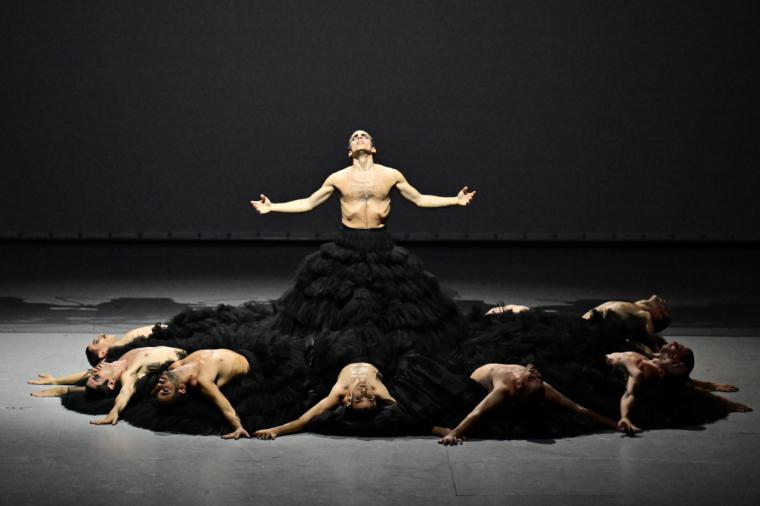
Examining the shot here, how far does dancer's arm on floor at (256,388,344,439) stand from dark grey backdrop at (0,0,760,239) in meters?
7.60

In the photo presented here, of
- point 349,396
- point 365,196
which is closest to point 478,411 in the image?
point 349,396

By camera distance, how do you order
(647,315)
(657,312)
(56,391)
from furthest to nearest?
(657,312), (647,315), (56,391)

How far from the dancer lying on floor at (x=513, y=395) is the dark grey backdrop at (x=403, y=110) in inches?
298

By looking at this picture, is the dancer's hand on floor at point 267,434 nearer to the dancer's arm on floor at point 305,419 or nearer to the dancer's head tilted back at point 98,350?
the dancer's arm on floor at point 305,419

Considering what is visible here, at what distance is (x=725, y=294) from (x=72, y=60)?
7.85 m

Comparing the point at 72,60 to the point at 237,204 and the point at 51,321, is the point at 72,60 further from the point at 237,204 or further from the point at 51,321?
the point at 51,321

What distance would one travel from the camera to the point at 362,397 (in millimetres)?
5480

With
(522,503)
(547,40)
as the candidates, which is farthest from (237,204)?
(522,503)

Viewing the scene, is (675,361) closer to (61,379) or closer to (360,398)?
(360,398)

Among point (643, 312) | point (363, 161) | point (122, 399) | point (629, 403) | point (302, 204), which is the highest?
point (363, 161)

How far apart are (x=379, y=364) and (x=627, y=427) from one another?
4.26 ft

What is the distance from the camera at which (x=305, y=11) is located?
42.4 ft

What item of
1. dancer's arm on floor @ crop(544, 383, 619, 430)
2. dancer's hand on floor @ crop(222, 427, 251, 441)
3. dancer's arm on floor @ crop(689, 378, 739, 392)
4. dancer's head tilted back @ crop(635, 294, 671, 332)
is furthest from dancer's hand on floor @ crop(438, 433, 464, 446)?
dancer's head tilted back @ crop(635, 294, 671, 332)

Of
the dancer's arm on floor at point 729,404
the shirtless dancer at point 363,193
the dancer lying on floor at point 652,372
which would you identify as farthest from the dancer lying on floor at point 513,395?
the shirtless dancer at point 363,193
